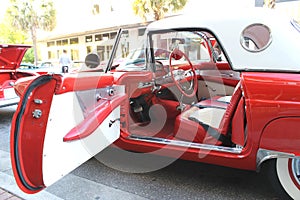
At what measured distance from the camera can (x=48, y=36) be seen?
22359 millimetres

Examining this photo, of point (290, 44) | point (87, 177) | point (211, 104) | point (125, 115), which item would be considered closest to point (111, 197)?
point (87, 177)

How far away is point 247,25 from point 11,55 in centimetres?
488

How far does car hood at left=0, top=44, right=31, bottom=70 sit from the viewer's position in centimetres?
530

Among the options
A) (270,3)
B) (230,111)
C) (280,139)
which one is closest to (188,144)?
(230,111)

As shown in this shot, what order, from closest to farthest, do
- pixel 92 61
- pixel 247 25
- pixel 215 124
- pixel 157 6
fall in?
pixel 247 25
pixel 215 124
pixel 92 61
pixel 157 6

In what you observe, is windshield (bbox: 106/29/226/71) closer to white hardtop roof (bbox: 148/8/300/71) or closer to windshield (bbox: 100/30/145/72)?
windshield (bbox: 100/30/145/72)

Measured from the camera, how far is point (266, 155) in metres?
2.15

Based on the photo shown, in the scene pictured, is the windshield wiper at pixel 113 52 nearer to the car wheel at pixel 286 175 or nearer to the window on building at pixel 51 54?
the car wheel at pixel 286 175

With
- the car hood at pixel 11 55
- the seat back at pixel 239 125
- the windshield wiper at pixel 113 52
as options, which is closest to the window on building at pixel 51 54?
the car hood at pixel 11 55

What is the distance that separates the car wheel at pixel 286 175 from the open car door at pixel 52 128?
58.9 inches

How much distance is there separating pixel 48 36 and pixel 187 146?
2235 cm

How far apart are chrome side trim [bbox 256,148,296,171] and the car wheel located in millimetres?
145

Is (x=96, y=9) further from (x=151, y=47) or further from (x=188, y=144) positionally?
(x=188, y=144)

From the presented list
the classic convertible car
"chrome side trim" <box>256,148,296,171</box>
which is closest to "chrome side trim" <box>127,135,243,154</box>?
the classic convertible car
